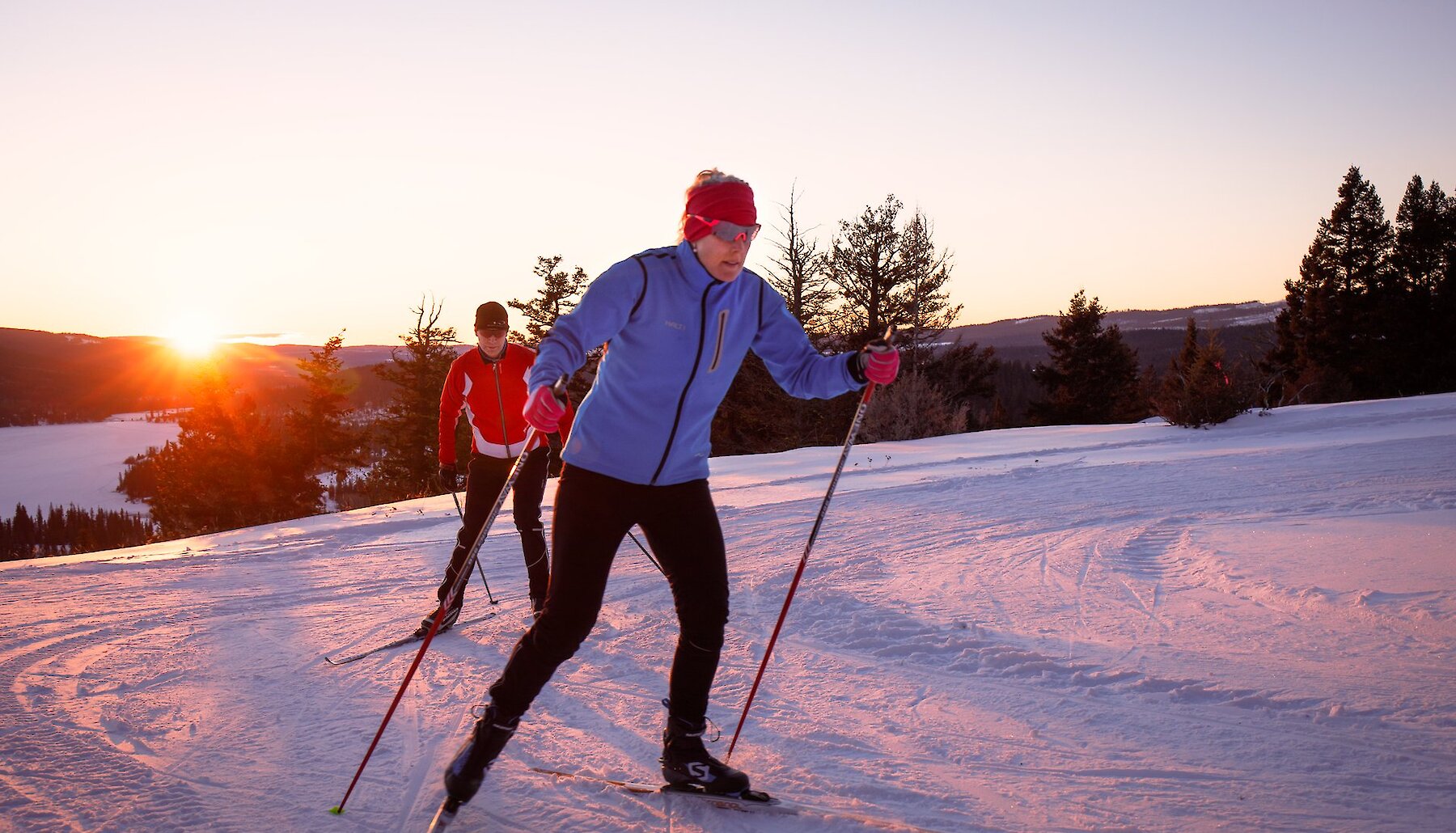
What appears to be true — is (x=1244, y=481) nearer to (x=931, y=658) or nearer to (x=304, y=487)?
(x=931, y=658)

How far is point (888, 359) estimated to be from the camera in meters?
2.81

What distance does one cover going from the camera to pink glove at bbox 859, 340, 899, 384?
2.77 meters

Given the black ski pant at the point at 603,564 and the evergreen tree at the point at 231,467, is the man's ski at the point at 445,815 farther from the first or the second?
the evergreen tree at the point at 231,467

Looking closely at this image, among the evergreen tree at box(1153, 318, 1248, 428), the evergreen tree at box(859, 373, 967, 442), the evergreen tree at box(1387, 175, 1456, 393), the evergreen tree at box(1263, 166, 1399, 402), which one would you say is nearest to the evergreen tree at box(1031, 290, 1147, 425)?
the evergreen tree at box(1263, 166, 1399, 402)

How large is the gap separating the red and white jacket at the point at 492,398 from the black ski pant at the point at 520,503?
0.09 m

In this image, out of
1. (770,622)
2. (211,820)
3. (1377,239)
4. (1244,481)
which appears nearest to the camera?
(211,820)

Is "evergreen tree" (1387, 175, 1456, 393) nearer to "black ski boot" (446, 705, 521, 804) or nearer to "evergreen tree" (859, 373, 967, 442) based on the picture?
"evergreen tree" (859, 373, 967, 442)

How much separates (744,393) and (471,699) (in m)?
26.0

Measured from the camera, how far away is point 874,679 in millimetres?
3707

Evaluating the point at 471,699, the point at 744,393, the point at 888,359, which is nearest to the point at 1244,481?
the point at 888,359

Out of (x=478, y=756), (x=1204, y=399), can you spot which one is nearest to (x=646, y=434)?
(x=478, y=756)

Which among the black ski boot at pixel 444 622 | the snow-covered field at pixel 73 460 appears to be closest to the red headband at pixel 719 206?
the black ski boot at pixel 444 622

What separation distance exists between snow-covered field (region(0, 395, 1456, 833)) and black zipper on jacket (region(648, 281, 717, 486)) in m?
1.14

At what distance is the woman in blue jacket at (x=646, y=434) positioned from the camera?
2438 mm
